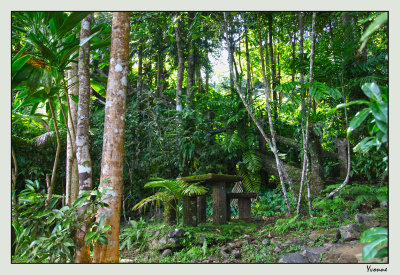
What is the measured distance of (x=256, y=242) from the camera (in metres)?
4.06

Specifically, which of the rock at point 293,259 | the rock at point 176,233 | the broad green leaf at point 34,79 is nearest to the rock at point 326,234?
the rock at point 293,259

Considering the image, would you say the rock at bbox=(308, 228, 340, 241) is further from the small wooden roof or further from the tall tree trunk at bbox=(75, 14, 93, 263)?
the tall tree trunk at bbox=(75, 14, 93, 263)

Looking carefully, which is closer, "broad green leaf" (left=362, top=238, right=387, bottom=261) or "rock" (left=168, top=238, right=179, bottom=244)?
"broad green leaf" (left=362, top=238, right=387, bottom=261)

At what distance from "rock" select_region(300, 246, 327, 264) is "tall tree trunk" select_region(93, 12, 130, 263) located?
73.5 inches

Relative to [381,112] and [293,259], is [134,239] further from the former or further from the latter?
[381,112]

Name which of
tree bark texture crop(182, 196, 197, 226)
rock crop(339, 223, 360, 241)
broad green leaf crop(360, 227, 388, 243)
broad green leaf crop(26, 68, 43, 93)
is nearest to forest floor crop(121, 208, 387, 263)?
rock crop(339, 223, 360, 241)

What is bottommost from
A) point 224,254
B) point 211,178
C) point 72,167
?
point 224,254

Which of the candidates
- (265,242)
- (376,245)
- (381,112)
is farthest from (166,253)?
(381,112)

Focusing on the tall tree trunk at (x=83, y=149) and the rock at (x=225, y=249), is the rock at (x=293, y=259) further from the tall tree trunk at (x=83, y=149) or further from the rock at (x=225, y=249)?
the tall tree trunk at (x=83, y=149)

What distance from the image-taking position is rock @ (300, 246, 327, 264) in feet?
10.2

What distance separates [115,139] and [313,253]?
2267mm

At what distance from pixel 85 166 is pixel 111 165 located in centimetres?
40

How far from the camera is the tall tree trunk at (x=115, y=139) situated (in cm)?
288
